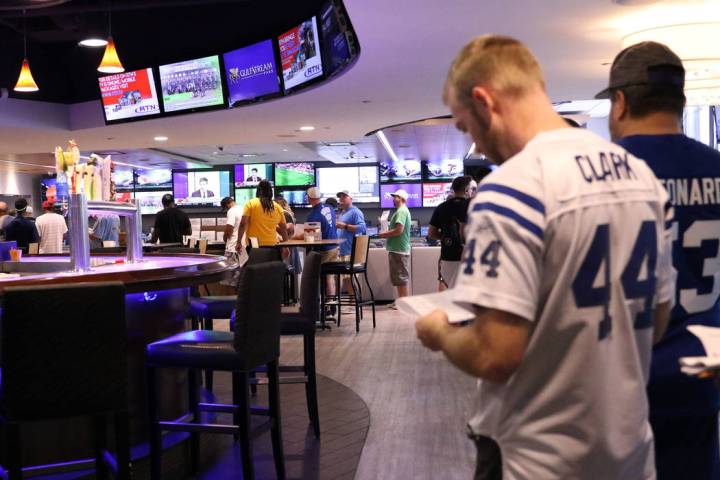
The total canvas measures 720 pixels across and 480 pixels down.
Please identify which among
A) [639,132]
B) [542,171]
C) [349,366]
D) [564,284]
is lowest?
[349,366]

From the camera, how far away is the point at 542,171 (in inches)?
43.0

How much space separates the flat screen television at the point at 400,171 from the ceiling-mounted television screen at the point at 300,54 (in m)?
11.0

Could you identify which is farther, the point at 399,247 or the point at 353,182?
the point at 353,182

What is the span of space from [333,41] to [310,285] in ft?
8.29

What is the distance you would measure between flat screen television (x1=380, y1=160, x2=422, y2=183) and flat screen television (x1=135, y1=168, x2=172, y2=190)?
520cm

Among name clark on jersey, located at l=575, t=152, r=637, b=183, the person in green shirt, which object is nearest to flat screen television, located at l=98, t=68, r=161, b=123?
the person in green shirt

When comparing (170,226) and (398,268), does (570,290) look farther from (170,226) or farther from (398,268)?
(170,226)

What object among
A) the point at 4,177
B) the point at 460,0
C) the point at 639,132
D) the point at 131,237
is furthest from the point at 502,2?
the point at 4,177

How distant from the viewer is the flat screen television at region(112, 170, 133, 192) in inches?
680

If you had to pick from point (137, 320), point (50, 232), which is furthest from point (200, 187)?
point (137, 320)

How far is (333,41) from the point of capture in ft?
18.4

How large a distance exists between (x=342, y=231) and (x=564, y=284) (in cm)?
863

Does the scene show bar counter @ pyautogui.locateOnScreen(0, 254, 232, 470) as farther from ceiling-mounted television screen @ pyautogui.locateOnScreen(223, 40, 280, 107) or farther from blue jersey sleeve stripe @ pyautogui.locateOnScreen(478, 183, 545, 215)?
ceiling-mounted television screen @ pyautogui.locateOnScreen(223, 40, 280, 107)

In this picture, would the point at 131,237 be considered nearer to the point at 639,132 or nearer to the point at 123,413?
the point at 123,413
